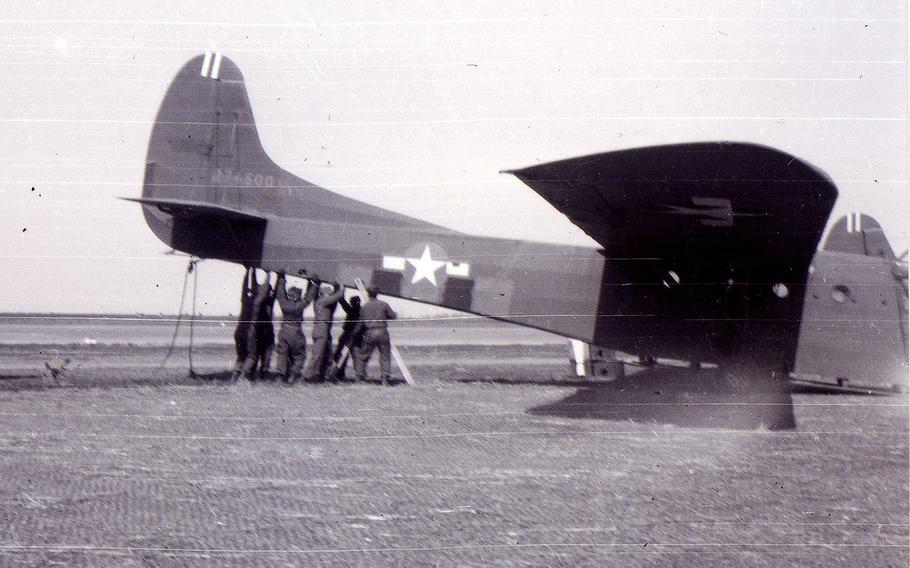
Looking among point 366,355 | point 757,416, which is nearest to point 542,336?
point 366,355

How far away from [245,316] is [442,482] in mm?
5080

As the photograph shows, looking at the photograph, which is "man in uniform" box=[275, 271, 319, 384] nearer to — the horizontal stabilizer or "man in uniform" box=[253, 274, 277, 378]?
"man in uniform" box=[253, 274, 277, 378]

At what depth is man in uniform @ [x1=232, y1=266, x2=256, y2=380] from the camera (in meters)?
7.70

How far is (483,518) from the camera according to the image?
2.90m

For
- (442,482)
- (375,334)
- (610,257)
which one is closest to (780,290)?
(610,257)

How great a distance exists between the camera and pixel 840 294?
6871 millimetres

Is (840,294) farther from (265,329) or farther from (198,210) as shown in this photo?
(198,210)

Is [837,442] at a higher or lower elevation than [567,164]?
lower

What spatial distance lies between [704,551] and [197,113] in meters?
6.25

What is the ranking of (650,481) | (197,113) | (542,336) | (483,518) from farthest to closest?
(542,336), (197,113), (650,481), (483,518)

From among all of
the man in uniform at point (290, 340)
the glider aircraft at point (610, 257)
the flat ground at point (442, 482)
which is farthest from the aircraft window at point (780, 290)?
the man in uniform at point (290, 340)

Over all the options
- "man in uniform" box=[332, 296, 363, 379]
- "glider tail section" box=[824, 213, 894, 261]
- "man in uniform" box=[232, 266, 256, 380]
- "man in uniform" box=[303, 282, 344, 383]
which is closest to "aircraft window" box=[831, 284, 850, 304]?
"glider tail section" box=[824, 213, 894, 261]

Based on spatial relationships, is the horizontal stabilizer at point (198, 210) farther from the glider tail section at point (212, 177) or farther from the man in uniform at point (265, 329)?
the man in uniform at point (265, 329)

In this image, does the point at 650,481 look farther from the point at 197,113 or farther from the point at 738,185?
the point at 197,113
